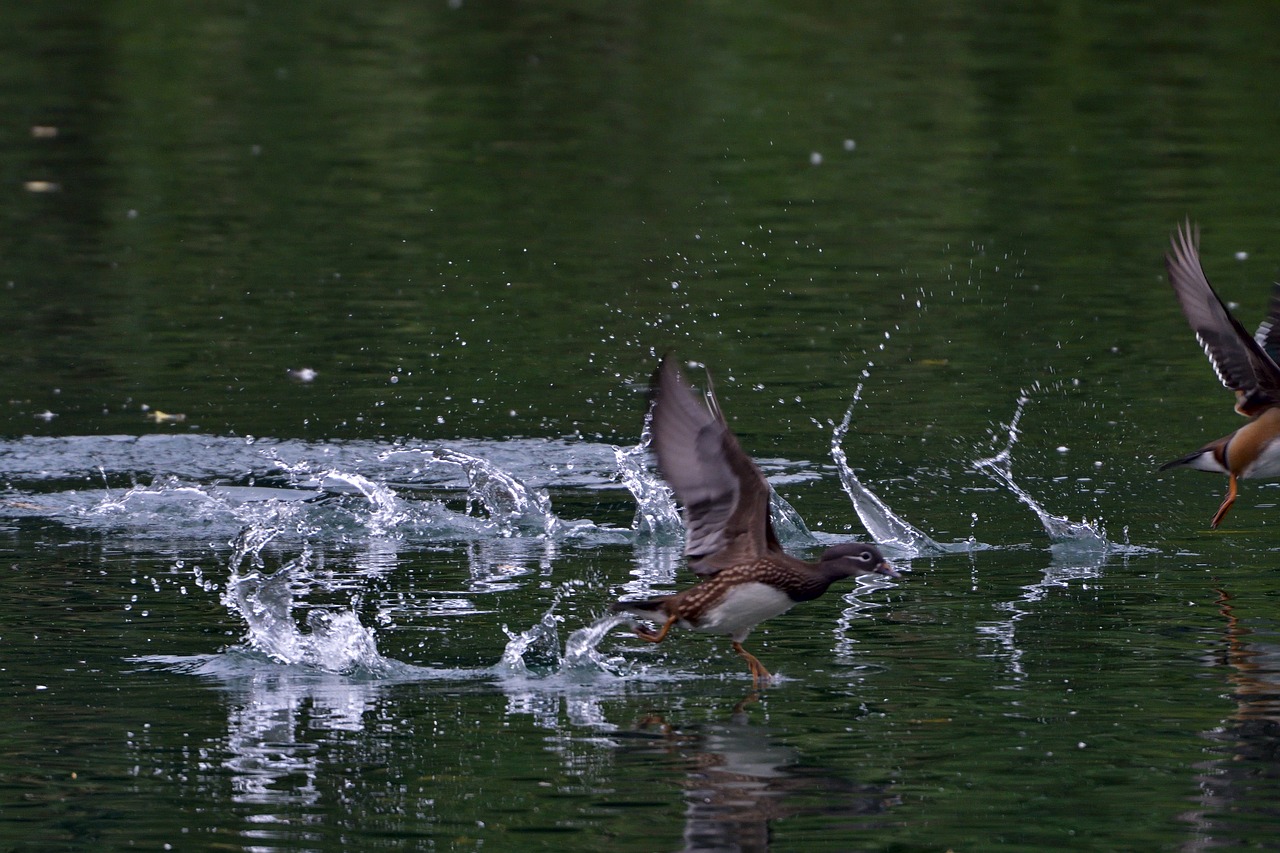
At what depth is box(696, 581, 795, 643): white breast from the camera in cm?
718

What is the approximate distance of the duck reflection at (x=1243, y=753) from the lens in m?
5.80

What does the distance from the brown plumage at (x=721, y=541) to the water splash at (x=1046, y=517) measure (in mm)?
2400

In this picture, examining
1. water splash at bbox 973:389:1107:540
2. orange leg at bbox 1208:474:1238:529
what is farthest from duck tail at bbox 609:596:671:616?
orange leg at bbox 1208:474:1238:529

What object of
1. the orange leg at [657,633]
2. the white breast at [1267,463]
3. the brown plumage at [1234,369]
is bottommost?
the orange leg at [657,633]

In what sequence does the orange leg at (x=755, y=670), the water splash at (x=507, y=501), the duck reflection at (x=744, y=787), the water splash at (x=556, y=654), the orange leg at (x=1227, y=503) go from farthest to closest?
the water splash at (x=507, y=501), the orange leg at (x=1227, y=503), the water splash at (x=556, y=654), the orange leg at (x=755, y=670), the duck reflection at (x=744, y=787)

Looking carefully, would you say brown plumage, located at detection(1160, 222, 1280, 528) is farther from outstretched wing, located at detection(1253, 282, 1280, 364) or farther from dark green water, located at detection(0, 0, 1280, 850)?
dark green water, located at detection(0, 0, 1280, 850)

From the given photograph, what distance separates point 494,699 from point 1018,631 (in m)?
2.13

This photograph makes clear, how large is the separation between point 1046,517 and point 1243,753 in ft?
10.7

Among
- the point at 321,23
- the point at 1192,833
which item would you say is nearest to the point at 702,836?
the point at 1192,833

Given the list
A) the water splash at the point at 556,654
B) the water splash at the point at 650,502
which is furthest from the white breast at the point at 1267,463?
the water splash at the point at 556,654

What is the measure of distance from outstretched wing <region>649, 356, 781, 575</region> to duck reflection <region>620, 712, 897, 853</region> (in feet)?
2.18

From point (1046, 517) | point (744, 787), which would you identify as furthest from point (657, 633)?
point (1046, 517)

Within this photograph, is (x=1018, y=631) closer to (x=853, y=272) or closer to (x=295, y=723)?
(x=295, y=723)

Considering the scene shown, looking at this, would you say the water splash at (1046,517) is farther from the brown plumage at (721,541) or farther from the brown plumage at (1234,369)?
the brown plumage at (721,541)
